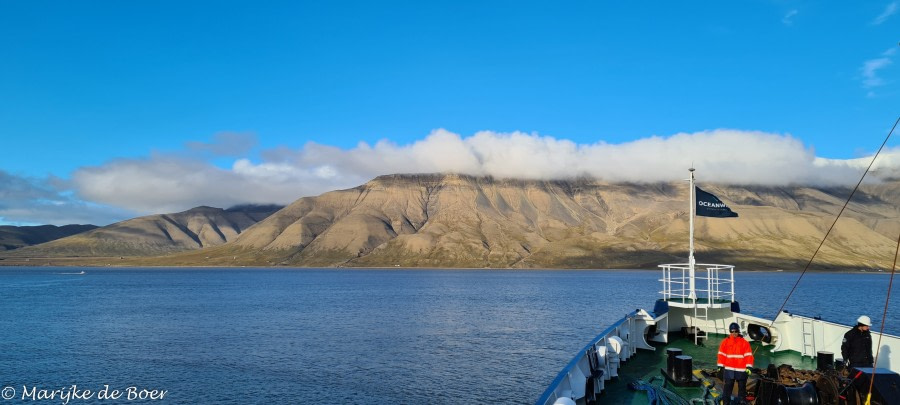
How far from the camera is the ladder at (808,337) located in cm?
2625

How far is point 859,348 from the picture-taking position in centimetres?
1720

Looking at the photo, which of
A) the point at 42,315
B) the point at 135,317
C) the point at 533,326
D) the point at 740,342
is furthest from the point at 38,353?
the point at 740,342

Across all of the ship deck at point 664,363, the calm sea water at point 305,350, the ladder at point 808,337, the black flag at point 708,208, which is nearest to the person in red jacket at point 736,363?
the ship deck at point 664,363

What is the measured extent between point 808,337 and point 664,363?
Answer: 703cm

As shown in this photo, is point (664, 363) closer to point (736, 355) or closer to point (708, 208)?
point (708, 208)

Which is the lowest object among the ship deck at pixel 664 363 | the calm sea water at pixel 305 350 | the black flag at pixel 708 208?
the calm sea water at pixel 305 350

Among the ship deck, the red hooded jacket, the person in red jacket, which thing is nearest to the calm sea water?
the ship deck

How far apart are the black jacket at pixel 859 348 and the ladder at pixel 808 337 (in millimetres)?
9556

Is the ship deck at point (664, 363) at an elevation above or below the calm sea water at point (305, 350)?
above

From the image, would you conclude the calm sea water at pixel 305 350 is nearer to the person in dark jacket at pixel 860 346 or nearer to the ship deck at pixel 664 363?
the ship deck at pixel 664 363

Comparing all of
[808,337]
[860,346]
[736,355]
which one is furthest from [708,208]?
[736,355]

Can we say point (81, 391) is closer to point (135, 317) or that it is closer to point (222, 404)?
point (222, 404)

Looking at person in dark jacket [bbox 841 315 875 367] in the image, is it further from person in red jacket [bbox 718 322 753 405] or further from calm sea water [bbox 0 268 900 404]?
calm sea water [bbox 0 268 900 404]

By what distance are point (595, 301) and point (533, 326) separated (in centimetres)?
4929
